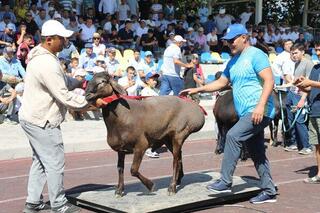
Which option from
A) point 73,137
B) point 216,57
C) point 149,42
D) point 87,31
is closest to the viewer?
point 73,137

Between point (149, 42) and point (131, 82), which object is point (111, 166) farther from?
point (149, 42)

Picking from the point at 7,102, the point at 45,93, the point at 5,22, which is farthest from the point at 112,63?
the point at 45,93

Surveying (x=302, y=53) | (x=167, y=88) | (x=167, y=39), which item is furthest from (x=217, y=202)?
(x=167, y=39)

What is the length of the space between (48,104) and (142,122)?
1132 millimetres

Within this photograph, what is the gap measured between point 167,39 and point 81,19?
3.82 meters

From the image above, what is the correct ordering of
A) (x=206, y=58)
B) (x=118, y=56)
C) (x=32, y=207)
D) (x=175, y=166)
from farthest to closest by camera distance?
1. (x=206, y=58)
2. (x=118, y=56)
3. (x=175, y=166)
4. (x=32, y=207)

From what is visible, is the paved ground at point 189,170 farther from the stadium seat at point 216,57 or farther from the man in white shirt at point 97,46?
the stadium seat at point 216,57

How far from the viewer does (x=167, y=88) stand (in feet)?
45.7

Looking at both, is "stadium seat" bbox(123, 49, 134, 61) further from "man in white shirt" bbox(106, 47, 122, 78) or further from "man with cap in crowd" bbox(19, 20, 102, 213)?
"man with cap in crowd" bbox(19, 20, 102, 213)

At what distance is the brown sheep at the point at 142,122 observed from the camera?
672 cm

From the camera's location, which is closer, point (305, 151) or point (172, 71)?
point (305, 151)

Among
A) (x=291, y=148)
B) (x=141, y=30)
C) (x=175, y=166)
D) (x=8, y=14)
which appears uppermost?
(x=8, y=14)

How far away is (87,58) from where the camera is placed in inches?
647

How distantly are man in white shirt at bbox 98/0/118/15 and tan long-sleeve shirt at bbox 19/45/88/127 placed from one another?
15.6 m
